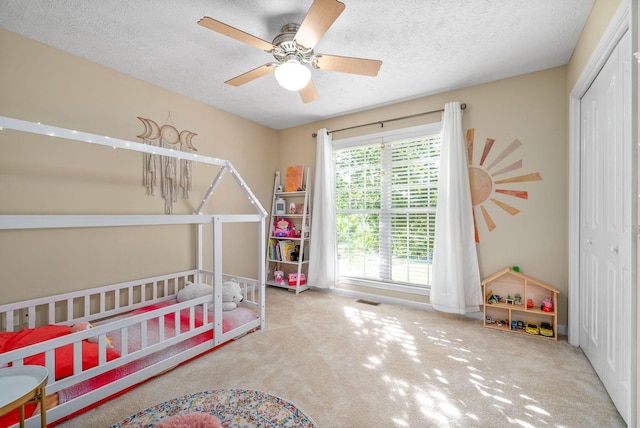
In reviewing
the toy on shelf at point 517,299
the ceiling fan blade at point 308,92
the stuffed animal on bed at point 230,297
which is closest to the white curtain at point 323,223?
the stuffed animal on bed at point 230,297

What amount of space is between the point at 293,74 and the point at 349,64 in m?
0.43

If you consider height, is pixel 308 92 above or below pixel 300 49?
below

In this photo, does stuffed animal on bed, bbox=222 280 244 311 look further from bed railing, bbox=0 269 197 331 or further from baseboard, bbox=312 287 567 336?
baseboard, bbox=312 287 567 336

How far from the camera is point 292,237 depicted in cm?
394

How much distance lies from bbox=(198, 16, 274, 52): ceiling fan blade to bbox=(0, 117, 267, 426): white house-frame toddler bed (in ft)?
3.19

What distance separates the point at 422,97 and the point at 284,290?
120 inches

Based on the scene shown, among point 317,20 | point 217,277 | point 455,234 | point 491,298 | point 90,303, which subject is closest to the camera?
point 317,20

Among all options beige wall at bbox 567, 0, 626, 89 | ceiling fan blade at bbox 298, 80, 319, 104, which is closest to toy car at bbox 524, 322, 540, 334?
beige wall at bbox 567, 0, 626, 89

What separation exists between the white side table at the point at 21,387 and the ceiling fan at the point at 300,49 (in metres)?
1.81

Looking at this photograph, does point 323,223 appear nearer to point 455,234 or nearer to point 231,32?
point 455,234

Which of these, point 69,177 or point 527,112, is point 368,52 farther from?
point 69,177

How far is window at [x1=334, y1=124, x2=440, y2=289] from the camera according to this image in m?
3.13

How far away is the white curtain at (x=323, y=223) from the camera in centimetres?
362

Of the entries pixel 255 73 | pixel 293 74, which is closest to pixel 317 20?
pixel 293 74
